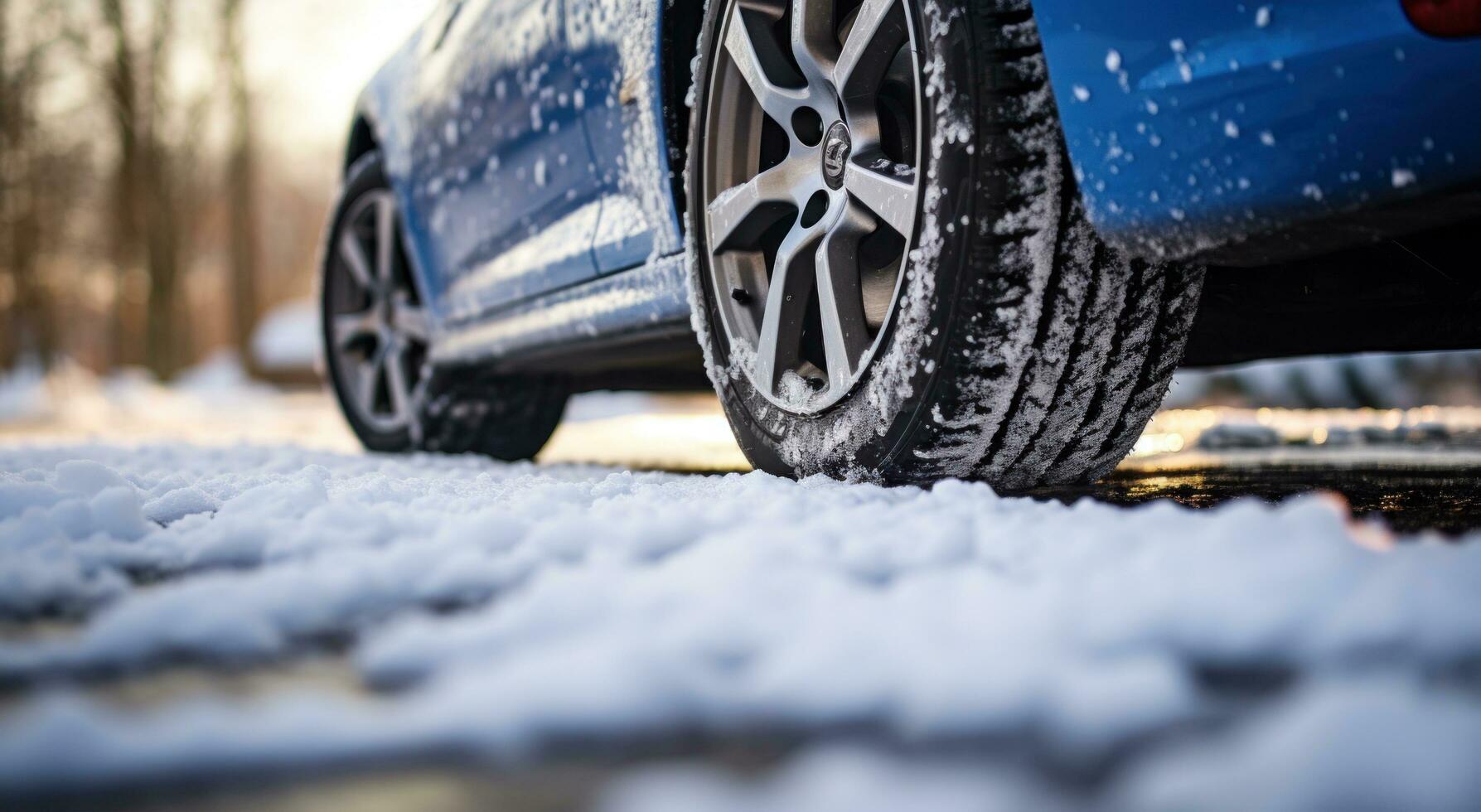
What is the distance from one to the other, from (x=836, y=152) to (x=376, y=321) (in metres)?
2.23

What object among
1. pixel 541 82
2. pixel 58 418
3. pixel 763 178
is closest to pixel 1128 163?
pixel 763 178

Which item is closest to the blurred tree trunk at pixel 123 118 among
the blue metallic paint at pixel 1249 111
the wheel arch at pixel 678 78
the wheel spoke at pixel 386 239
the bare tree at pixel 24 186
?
the bare tree at pixel 24 186

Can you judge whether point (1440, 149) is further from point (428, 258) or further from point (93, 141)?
point (93, 141)

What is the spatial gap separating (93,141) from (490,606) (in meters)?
20.3

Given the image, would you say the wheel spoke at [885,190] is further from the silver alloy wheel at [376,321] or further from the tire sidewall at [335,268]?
the tire sidewall at [335,268]

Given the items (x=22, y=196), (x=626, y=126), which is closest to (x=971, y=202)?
(x=626, y=126)

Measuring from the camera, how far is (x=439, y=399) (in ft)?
11.1

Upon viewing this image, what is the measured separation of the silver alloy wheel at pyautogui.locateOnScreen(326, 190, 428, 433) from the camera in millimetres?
3496

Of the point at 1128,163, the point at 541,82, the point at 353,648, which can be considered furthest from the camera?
the point at 541,82

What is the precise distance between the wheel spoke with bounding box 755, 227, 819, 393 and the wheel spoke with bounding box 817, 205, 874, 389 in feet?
0.24

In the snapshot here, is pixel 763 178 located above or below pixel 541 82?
below

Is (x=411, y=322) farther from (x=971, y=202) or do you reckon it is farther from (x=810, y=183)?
(x=971, y=202)

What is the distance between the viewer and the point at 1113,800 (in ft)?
2.01

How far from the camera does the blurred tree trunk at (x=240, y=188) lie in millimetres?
16734
